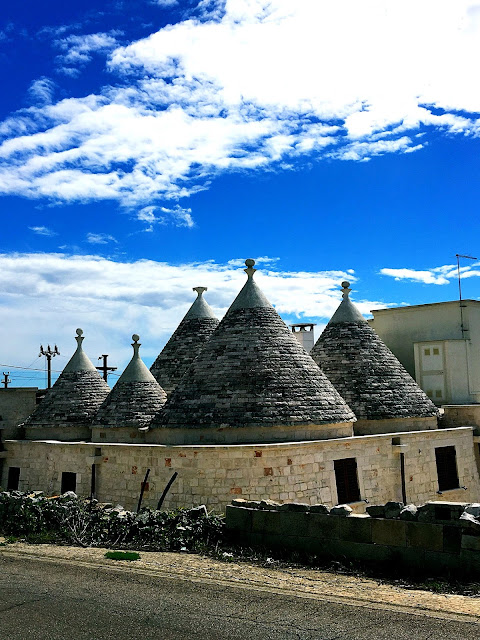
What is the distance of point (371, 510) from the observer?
8.57 metres

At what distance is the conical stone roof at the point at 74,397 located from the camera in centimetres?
1872

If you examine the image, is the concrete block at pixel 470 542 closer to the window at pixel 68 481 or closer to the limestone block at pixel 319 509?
the limestone block at pixel 319 509

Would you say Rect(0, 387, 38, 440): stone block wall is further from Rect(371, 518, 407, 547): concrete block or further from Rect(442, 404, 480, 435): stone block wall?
Rect(371, 518, 407, 547): concrete block

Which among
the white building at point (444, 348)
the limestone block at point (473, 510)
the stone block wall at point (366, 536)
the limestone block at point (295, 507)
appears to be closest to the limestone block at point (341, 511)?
the stone block wall at point (366, 536)

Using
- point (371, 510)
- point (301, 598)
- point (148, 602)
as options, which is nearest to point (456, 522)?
point (371, 510)

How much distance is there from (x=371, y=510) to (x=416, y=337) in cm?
1665

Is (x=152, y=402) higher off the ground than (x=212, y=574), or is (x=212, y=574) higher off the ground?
(x=152, y=402)

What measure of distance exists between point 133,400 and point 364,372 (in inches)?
263

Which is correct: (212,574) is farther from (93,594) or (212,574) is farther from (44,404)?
(44,404)

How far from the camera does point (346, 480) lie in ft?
48.9

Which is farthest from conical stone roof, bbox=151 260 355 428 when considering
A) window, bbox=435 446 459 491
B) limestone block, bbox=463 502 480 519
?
limestone block, bbox=463 502 480 519

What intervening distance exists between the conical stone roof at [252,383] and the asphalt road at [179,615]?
22.1 feet

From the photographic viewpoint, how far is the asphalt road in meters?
6.05

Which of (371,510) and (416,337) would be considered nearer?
(371,510)
